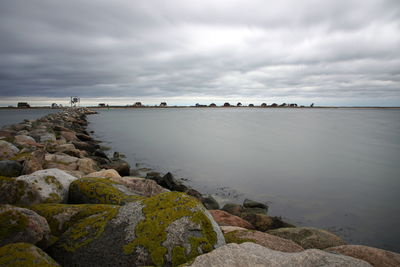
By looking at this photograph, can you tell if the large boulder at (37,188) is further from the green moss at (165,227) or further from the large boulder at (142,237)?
the green moss at (165,227)

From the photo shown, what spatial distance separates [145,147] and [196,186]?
538 inches

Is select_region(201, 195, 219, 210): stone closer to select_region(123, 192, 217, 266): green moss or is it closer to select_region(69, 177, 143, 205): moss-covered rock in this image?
select_region(69, 177, 143, 205): moss-covered rock

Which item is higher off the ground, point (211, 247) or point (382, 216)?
point (211, 247)

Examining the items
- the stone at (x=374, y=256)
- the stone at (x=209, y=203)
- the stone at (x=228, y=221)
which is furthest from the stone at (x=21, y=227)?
the stone at (x=209, y=203)

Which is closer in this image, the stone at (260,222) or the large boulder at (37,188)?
the large boulder at (37,188)

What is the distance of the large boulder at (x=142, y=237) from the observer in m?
3.74

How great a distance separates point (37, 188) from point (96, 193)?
128 cm

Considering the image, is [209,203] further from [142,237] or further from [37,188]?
[142,237]

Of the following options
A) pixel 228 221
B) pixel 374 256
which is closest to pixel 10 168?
pixel 228 221

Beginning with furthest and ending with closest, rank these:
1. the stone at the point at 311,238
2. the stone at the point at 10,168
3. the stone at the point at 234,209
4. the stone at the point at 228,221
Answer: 1. the stone at the point at 234,209
2. the stone at the point at 10,168
3. the stone at the point at 228,221
4. the stone at the point at 311,238

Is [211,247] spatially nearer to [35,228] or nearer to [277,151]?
[35,228]

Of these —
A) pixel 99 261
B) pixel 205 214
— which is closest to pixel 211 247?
pixel 205 214

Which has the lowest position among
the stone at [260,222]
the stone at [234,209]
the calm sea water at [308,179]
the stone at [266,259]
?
the calm sea water at [308,179]

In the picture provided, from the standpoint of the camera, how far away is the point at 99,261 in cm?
377
